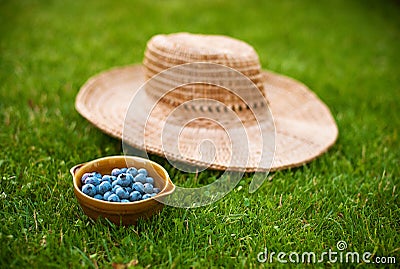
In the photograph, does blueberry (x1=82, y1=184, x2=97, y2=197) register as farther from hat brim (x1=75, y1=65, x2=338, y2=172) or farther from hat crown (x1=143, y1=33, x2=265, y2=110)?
hat crown (x1=143, y1=33, x2=265, y2=110)

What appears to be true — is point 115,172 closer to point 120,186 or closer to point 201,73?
point 120,186

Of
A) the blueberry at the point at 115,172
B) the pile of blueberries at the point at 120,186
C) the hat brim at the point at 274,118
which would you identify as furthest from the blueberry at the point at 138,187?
the hat brim at the point at 274,118

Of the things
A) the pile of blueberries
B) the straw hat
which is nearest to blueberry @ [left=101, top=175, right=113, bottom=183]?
the pile of blueberries

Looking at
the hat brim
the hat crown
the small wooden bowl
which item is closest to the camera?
the small wooden bowl

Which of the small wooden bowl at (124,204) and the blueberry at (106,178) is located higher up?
the blueberry at (106,178)

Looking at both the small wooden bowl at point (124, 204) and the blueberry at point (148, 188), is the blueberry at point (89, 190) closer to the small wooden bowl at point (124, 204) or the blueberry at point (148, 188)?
the small wooden bowl at point (124, 204)

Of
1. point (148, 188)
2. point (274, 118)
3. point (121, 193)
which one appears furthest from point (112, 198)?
point (274, 118)
